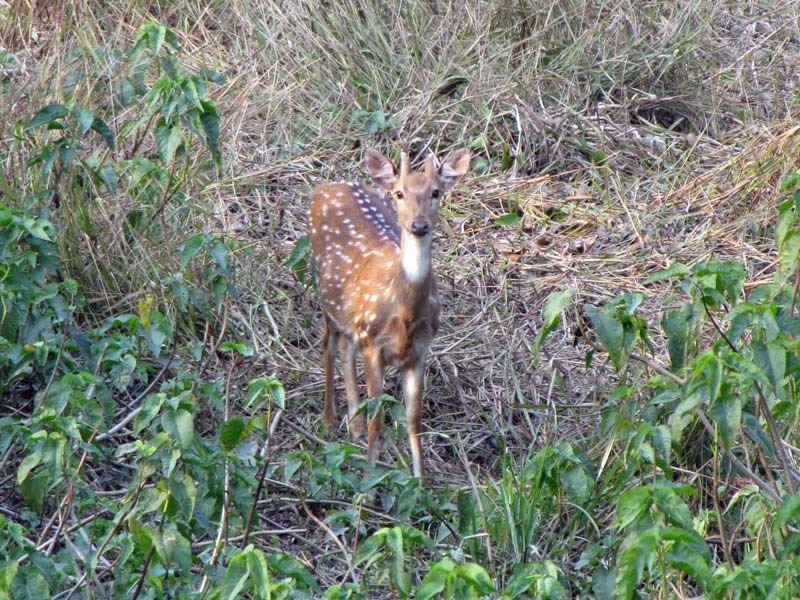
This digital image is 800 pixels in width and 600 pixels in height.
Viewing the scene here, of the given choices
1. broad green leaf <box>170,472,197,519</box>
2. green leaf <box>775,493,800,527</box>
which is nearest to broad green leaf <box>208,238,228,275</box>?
broad green leaf <box>170,472,197,519</box>

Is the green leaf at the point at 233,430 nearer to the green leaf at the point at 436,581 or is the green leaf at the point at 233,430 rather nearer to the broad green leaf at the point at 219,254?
the broad green leaf at the point at 219,254

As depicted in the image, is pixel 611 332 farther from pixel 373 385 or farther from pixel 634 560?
pixel 373 385

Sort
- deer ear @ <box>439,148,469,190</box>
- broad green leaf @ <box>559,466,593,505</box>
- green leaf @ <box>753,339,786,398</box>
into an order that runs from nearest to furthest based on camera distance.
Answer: green leaf @ <box>753,339,786,398</box> < broad green leaf @ <box>559,466,593,505</box> < deer ear @ <box>439,148,469,190</box>

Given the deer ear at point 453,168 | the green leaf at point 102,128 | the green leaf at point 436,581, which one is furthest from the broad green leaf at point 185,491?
the deer ear at point 453,168

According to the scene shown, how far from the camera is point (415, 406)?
564cm

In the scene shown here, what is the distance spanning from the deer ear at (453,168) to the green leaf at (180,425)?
215 cm

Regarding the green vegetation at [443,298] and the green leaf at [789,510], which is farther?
the green vegetation at [443,298]

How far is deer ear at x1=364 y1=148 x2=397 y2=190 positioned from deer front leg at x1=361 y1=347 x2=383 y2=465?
73 centimetres

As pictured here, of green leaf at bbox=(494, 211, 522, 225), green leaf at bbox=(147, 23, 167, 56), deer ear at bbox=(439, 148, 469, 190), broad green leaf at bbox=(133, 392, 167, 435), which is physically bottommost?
green leaf at bbox=(494, 211, 522, 225)

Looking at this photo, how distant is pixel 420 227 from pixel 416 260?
0.19 metres

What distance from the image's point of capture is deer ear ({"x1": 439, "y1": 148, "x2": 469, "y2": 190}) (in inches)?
227

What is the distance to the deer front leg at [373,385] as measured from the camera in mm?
5617

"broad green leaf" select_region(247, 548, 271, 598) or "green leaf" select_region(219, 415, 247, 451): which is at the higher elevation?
"broad green leaf" select_region(247, 548, 271, 598)

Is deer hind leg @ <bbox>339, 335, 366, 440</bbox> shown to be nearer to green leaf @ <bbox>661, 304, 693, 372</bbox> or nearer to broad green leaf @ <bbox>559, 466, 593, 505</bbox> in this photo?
broad green leaf @ <bbox>559, 466, 593, 505</bbox>
